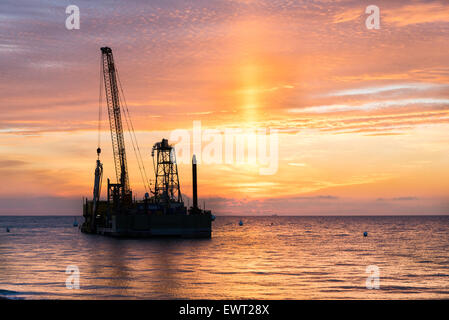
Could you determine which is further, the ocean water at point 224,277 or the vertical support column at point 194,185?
the vertical support column at point 194,185

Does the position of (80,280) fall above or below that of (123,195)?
below

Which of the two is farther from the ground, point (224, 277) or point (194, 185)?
point (194, 185)

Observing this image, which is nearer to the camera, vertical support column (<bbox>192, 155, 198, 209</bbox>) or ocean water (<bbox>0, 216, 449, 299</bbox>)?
ocean water (<bbox>0, 216, 449, 299</bbox>)

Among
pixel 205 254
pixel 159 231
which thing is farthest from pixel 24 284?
pixel 159 231

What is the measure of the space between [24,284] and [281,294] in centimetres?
2403

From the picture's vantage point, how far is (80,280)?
5350 cm

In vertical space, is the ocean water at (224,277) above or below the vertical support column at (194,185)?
below

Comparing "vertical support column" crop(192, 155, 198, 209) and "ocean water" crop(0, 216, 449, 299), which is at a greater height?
"vertical support column" crop(192, 155, 198, 209)

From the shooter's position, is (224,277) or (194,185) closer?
(224,277)
